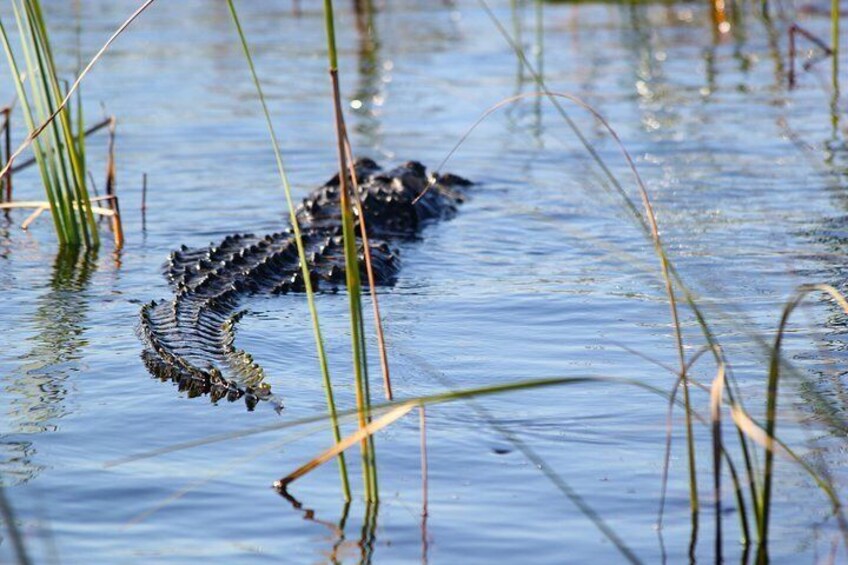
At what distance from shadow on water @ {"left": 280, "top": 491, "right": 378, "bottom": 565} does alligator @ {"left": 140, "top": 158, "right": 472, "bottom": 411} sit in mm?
810

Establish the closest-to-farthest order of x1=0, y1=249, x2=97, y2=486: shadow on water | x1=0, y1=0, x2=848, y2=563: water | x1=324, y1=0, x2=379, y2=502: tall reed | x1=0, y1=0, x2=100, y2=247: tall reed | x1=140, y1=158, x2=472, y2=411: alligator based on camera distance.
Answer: x1=324, y1=0, x2=379, y2=502: tall reed
x1=0, y1=0, x2=848, y2=563: water
x1=0, y1=249, x2=97, y2=486: shadow on water
x1=140, y1=158, x2=472, y2=411: alligator
x1=0, y1=0, x2=100, y2=247: tall reed

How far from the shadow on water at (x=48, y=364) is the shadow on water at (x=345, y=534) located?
79 cm

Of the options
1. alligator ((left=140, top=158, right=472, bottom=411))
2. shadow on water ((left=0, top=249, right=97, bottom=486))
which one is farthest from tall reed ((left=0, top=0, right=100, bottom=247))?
alligator ((left=140, top=158, right=472, bottom=411))

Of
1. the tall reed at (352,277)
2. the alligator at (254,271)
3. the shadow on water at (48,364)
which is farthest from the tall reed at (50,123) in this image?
the tall reed at (352,277)

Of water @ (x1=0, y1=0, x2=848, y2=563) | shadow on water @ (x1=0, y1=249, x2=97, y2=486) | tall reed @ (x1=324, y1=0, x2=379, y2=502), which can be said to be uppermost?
tall reed @ (x1=324, y1=0, x2=379, y2=502)

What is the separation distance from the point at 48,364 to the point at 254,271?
1394mm

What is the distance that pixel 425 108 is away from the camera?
1155 centimetres

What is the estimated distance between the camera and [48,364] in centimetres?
440

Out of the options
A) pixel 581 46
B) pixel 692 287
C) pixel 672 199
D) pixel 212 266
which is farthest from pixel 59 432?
pixel 581 46

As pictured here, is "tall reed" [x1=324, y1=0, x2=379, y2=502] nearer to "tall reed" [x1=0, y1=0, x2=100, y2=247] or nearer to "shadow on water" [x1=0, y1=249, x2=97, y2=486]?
"shadow on water" [x1=0, y1=249, x2=97, y2=486]

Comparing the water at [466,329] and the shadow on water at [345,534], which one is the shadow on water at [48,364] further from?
the shadow on water at [345,534]

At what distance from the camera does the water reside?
10.1 feet

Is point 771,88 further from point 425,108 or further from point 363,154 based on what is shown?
point 363,154

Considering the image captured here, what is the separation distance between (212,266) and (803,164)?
453cm
